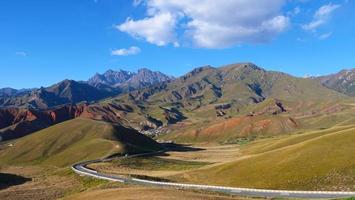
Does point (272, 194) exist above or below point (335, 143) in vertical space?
below

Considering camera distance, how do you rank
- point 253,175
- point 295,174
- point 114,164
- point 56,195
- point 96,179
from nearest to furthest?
point 295,174
point 253,175
point 56,195
point 96,179
point 114,164

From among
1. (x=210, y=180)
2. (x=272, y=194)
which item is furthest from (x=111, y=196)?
(x=210, y=180)

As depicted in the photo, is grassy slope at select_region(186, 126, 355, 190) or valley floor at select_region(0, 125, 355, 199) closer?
valley floor at select_region(0, 125, 355, 199)

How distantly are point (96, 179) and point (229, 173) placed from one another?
118 ft

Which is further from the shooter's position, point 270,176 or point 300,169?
point 270,176

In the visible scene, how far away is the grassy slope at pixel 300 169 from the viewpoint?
7650 centimetres

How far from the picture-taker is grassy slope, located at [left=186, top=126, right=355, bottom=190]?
76.5 m

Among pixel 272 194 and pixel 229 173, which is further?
pixel 229 173

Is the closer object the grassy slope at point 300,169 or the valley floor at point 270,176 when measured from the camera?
the valley floor at point 270,176

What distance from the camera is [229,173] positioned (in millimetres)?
95250

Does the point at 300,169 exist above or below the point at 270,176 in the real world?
above

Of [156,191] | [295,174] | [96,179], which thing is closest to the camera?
[156,191]

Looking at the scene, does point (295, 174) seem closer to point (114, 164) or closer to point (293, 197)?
point (293, 197)

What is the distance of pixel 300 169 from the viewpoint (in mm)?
83938
